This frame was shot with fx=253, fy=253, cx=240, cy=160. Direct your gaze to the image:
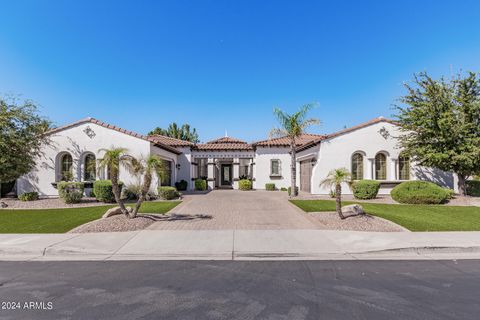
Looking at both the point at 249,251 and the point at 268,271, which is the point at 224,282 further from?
the point at 249,251

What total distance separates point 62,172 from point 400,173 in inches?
898

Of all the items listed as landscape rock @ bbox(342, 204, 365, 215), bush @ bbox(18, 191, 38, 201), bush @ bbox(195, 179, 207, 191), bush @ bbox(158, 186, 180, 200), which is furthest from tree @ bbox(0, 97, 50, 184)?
landscape rock @ bbox(342, 204, 365, 215)

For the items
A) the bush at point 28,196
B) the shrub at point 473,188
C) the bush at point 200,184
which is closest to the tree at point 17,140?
the bush at point 28,196

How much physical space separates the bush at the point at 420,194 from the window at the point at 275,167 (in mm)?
11002

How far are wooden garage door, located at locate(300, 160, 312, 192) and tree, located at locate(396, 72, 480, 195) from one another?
6.41m

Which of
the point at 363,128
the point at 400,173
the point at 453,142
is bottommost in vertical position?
the point at 400,173

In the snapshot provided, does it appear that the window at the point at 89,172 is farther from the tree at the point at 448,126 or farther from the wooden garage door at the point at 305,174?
the tree at the point at 448,126

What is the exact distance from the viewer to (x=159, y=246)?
21.2 feet

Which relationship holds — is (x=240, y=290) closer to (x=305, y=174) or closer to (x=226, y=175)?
(x=305, y=174)

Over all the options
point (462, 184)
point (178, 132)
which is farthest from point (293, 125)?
point (178, 132)

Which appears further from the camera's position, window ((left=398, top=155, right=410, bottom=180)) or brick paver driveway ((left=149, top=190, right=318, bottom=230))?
window ((left=398, top=155, right=410, bottom=180))

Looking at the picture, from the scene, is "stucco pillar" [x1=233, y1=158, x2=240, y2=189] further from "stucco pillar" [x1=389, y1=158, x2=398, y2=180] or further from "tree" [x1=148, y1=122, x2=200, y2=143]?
"tree" [x1=148, y1=122, x2=200, y2=143]

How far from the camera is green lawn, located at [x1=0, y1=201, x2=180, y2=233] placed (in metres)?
8.20

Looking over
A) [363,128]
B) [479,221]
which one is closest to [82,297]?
[479,221]
